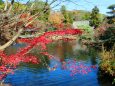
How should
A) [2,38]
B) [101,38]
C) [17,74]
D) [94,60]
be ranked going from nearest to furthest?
[2,38], [17,74], [94,60], [101,38]

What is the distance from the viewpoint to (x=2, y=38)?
38.5ft

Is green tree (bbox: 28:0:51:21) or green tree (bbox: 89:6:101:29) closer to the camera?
green tree (bbox: 28:0:51:21)

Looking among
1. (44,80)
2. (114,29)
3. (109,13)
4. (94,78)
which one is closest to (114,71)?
(94,78)

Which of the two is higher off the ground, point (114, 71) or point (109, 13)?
point (109, 13)

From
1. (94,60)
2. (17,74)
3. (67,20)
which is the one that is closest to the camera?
(17,74)

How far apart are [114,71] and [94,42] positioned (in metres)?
32.5

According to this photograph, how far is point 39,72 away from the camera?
98.6 feet

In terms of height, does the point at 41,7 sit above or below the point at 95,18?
above

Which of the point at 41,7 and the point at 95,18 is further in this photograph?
the point at 95,18

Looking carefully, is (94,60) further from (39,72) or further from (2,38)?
(2,38)

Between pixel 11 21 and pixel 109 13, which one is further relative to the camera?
pixel 109 13

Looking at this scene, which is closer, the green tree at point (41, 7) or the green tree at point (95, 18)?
the green tree at point (41, 7)

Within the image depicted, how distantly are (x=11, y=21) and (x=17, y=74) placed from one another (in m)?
19.9

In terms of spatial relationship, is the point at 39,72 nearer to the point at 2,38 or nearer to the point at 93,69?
the point at 93,69
